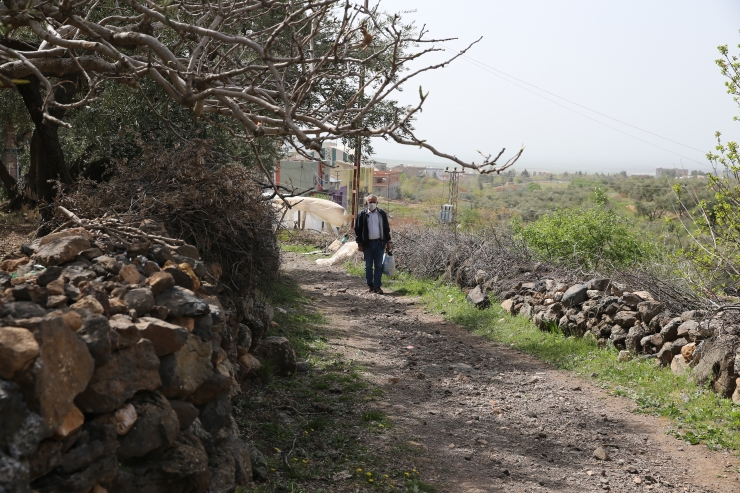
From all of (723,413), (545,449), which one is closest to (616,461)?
(545,449)

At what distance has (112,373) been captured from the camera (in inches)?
117

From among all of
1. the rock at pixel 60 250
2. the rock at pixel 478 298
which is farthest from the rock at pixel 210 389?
the rock at pixel 478 298

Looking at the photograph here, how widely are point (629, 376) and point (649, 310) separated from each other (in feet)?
3.20

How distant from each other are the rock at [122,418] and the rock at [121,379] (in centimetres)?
3

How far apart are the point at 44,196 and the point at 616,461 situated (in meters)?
7.40

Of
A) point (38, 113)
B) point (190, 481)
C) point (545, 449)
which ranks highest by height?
point (38, 113)

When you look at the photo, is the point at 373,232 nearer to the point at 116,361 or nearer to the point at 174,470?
the point at 174,470

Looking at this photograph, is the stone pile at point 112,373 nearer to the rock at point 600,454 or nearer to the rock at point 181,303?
the rock at point 181,303

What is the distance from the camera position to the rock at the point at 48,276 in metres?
3.42

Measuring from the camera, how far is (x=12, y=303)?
9.36 ft

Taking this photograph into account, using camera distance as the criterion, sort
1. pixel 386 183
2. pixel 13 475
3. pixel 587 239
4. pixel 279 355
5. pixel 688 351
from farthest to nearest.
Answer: pixel 386 183, pixel 587 239, pixel 279 355, pixel 688 351, pixel 13 475

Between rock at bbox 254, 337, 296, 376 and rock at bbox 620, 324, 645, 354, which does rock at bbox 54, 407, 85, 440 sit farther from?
rock at bbox 620, 324, 645, 354

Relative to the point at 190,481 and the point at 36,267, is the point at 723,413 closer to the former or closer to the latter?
the point at 190,481

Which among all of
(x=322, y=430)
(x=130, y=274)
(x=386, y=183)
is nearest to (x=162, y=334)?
(x=130, y=274)
